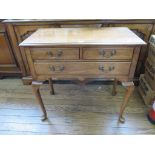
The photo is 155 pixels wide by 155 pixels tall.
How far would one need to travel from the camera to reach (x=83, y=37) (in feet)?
3.35

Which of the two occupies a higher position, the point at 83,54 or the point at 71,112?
the point at 83,54

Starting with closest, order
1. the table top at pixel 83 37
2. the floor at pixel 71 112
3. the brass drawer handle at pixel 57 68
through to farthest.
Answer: the table top at pixel 83 37
the brass drawer handle at pixel 57 68
the floor at pixel 71 112

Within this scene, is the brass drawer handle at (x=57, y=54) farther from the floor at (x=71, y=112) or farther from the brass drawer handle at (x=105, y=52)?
the floor at (x=71, y=112)

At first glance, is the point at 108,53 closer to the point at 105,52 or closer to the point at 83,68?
the point at 105,52

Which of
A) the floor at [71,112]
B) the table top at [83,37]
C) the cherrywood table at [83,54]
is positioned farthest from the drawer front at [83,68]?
the floor at [71,112]

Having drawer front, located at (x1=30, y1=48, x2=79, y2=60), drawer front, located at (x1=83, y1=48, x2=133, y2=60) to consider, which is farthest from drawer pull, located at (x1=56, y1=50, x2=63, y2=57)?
drawer front, located at (x1=83, y1=48, x2=133, y2=60)

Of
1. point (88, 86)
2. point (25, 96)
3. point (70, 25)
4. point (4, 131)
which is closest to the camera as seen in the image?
point (4, 131)

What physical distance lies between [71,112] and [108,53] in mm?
792

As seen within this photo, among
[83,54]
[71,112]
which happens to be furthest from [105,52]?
[71,112]

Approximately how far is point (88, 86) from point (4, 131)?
3.43ft

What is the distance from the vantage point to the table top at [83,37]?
0.93 m
